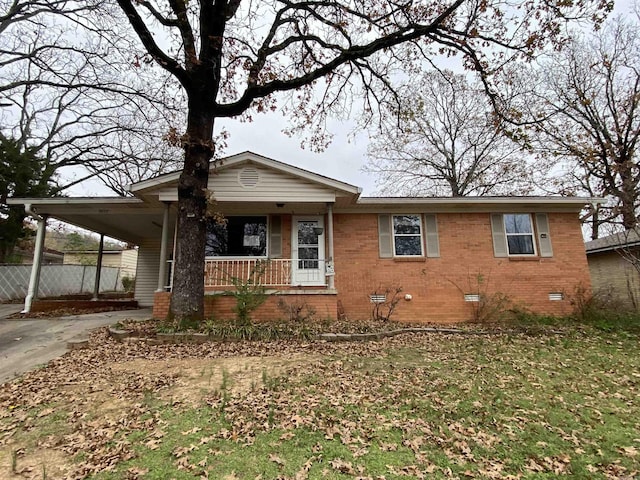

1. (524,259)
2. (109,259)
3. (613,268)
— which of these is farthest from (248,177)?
(109,259)

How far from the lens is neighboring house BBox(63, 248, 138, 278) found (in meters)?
26.1

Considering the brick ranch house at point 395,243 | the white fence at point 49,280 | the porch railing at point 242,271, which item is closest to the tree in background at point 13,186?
the white fence at point 49,280

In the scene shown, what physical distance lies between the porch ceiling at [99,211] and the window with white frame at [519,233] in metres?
10.8

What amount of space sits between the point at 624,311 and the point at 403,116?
8532mm

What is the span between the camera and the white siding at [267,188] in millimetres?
9484

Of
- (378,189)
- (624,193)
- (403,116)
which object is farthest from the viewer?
(378,189)

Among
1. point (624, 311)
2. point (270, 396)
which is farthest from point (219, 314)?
point (624, 311)

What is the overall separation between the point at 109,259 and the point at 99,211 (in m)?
20.7

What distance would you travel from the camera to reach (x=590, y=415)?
3.98 meters

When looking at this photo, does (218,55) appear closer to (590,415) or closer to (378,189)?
(590,415)

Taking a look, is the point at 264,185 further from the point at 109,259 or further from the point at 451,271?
the point at 109,259

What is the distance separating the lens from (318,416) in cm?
383

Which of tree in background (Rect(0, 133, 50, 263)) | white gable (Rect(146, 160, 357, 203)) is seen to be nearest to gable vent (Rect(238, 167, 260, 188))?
white gable (Rect(146, 160, 357, 203))

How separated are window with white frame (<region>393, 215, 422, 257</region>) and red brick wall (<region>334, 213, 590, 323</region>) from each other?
348mm
